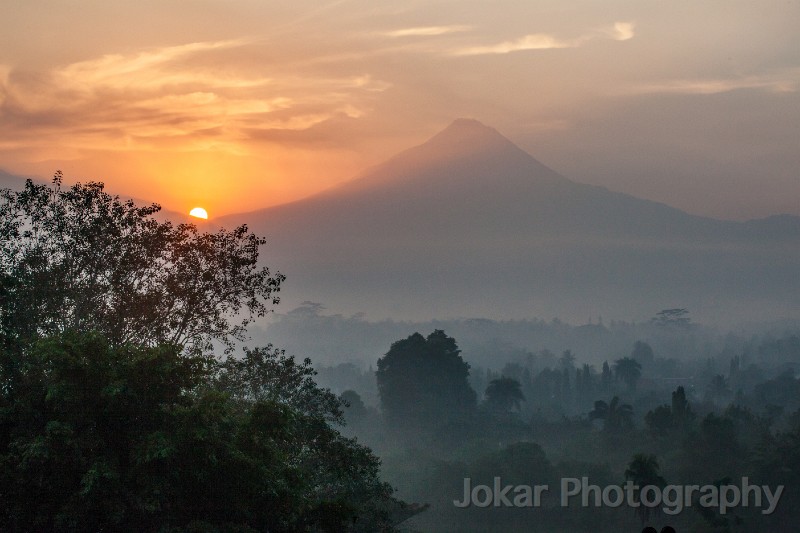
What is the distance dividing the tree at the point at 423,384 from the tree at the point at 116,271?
82525 millimetres

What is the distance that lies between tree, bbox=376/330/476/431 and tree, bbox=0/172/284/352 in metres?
82.5

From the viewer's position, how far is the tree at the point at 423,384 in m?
109

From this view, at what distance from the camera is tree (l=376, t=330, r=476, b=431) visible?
108938mm

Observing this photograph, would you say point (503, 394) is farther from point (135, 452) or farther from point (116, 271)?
point (135, 452)

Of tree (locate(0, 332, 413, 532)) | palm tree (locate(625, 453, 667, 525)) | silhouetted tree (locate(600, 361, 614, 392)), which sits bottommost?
palm tree (locate(625, 453, 667, 525))

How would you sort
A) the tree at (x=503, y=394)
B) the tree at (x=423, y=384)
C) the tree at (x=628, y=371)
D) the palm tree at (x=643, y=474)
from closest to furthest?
1. the palm tree at (x=643, y=474)
2. the tree at (x=423, y=384)
3. the tree at (x=503, y=394)
4. the tree at (x=628, y=371)

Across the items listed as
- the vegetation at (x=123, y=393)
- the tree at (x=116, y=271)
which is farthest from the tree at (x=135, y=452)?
the tree at (x=116, y=271)

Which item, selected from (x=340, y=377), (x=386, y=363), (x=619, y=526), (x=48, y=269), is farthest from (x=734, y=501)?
(x=340, y=377)

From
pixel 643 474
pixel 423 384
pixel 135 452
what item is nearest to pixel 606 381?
pixel 423 384

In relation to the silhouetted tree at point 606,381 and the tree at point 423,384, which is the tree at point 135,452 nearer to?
the tree at point 423,384

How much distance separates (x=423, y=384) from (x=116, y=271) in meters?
86.7

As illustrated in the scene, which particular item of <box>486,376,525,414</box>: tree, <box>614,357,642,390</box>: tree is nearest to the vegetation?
<box>486,376,525,414</box>: tree

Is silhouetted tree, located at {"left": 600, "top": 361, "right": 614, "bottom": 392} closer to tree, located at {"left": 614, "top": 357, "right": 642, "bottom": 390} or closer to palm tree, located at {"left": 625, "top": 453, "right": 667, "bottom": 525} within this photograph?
tree, located at {"left": 614, "top": 357, "right": 642, "bottom": 390}

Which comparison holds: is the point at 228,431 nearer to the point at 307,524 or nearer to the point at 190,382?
the point at 190,382
